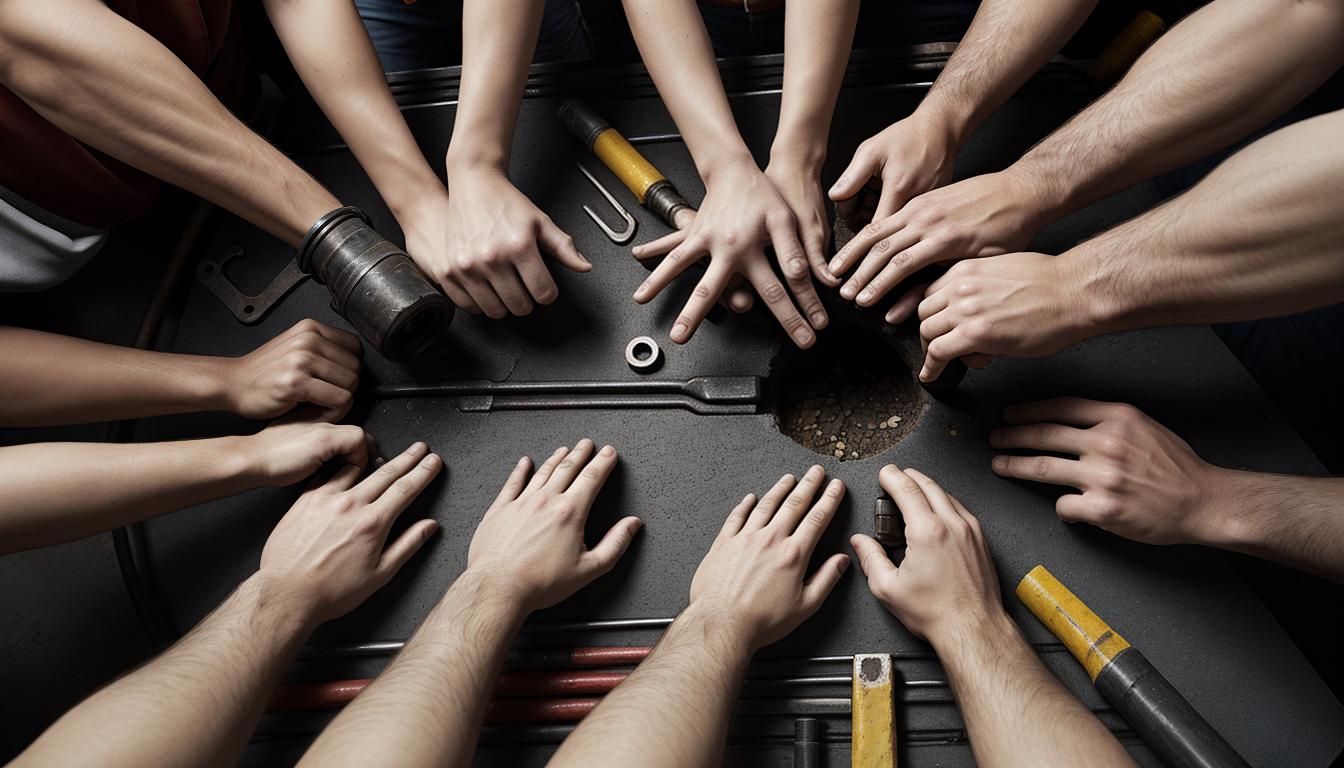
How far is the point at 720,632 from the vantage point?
93 centimetres

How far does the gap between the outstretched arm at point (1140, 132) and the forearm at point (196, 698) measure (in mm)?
816

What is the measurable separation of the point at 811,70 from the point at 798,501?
58 centimetres

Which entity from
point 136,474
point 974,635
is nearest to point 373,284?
point 136,474

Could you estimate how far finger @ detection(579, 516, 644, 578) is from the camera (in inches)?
39.6

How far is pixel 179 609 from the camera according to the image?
1081 millimetres

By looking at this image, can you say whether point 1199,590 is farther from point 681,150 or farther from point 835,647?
point 681,150

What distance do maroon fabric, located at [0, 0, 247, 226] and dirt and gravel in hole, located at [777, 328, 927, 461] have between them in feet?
3.21

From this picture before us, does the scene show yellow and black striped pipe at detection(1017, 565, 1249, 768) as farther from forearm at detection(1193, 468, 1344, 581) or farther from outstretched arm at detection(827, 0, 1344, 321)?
outstretched arm at detection(827, 0, 1344, 321)

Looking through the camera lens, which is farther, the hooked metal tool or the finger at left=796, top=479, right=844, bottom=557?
the hooked metal tool

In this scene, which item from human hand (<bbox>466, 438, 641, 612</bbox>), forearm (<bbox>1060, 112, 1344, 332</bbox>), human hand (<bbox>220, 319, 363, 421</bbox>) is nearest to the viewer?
forearm (<bbox>1060, 112, 1344, 332</bbox>)

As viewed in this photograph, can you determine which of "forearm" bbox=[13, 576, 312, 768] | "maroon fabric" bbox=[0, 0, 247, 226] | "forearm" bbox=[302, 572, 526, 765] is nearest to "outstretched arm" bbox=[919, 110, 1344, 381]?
"forearm" bbox=[302, 572, 526, 765]

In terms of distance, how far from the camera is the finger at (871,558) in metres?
0.96

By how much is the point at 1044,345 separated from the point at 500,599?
2.30 ft

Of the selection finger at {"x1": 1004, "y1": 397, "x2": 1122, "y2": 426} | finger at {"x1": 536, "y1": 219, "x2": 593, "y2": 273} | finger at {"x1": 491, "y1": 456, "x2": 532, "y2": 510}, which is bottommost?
finger at {"x1": 491, "y1": 456, "x2": 532, "y2": 510}
